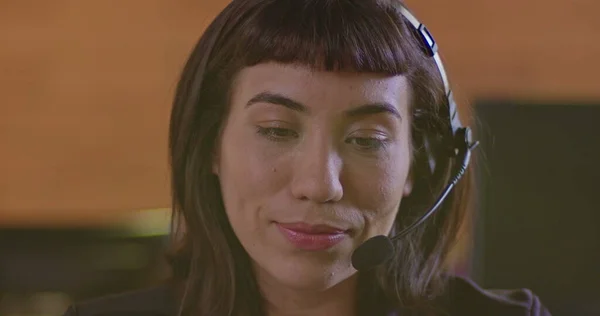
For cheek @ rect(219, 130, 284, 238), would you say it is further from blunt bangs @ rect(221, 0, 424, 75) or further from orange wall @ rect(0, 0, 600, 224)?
orange wall @ rect(0, 0, 600, 224)

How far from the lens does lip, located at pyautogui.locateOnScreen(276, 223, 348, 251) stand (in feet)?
2.16

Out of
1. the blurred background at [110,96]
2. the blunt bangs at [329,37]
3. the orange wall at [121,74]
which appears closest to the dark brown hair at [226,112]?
the blunt bangs at [329,37]

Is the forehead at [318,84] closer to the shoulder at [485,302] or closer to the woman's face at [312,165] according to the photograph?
the woman's face at [312,165]

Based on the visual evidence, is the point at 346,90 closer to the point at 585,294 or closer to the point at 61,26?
the point at 585,294

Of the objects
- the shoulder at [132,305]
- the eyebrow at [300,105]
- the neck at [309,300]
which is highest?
the eyebrow at [300,105]

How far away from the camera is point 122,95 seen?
1.26 meters

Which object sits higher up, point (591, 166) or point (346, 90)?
point (346, 90)

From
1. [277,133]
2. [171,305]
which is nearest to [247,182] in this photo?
[277,133]

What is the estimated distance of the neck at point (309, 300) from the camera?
2.42 ft

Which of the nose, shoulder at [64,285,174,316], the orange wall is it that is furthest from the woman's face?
the orange wall

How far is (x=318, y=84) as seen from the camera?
65 centimetres

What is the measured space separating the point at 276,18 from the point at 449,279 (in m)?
0.31

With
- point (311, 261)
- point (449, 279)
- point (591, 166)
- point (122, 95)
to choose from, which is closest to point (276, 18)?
point (311, 261)

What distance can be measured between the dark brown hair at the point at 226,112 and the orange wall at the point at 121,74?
0.47m
